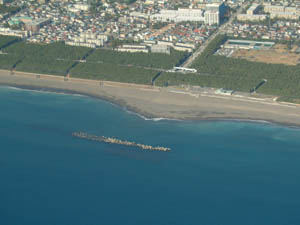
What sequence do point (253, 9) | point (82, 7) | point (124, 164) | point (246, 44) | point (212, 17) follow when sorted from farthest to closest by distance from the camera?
1. point (82, 7)
2. point (253, 9)
3. point (212, 17)
4. point (246, 44)
5. point (124, 164)

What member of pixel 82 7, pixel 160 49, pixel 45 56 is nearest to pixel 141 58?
pixel 160 49

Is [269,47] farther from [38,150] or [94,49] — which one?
[38,150]

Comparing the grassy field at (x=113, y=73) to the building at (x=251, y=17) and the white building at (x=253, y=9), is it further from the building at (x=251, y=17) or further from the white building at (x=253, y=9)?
the white building at (x=253, y=9)

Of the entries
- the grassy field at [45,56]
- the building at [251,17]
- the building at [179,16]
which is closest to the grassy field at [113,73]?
the grassy field at [45,56]

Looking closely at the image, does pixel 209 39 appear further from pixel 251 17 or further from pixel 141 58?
pixel 141 58

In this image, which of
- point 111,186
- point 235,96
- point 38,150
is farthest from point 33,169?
point 235,96

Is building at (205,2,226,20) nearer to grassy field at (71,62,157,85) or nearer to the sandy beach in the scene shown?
grassy field at (71,62,157,85)

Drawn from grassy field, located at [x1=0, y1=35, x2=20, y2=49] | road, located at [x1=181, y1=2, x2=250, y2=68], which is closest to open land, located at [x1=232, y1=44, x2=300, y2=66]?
road, located at [x1=181, y1=2, x2=250, y2=68]
